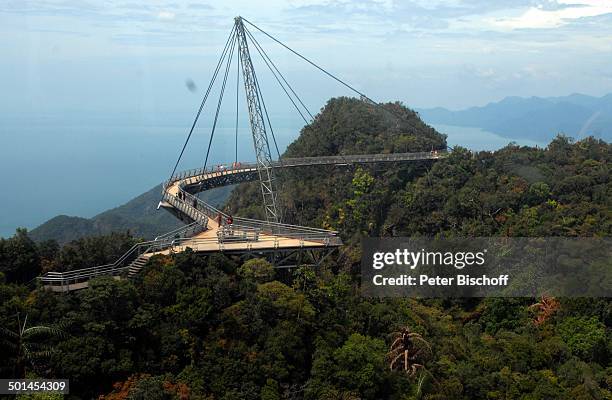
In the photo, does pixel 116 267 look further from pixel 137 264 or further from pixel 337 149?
pixel 337 149

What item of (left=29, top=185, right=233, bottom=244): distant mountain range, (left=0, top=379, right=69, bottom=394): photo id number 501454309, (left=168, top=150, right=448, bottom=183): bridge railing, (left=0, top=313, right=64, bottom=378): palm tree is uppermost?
(left=168, top=150, right=448, bottom=183): bridge railing

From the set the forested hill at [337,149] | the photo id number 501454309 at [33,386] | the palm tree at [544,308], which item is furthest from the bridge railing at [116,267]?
the forested hill at [337,149]

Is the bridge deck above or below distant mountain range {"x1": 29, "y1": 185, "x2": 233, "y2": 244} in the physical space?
above

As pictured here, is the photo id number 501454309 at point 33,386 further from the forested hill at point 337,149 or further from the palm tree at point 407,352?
the forested hill at point 337,149

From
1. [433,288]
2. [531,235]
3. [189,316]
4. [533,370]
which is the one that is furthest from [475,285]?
[189,316]

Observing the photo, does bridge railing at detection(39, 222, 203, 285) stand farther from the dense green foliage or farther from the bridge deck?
the dense green foliage

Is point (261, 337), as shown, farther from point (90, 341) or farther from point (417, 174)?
point (417, 174)

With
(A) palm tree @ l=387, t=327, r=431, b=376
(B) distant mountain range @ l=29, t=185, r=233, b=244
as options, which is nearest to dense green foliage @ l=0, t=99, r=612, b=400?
(A) palm tree @ l=387, t=327, r=431, b=376
